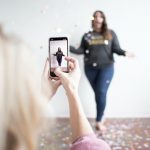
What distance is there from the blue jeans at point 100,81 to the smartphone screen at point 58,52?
8.07ft

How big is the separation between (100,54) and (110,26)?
0.40 m

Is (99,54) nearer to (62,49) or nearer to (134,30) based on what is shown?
(134,30)

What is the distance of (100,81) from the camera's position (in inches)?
149

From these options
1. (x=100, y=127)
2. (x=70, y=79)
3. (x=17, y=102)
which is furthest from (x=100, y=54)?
(x=17, y=102)

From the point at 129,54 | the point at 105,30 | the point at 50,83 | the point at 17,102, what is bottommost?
the point at 129,54

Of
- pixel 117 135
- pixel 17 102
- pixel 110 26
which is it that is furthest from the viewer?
pixel 110 26

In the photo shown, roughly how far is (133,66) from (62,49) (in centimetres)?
288

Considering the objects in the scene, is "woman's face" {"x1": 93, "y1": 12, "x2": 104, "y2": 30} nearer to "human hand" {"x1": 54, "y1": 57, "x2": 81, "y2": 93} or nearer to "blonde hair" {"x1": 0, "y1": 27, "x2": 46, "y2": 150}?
"human hand" {"x1": 54, "y1": 57, "x2": 81, "y2": 93}

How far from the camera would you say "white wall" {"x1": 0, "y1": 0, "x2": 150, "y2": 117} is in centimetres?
395

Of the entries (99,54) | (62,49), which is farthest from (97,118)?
(62,49)

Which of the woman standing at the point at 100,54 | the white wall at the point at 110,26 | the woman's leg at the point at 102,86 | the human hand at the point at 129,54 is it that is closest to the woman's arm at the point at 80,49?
the woman standing at the point at 100,54

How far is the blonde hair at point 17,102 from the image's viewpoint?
1.65 feet

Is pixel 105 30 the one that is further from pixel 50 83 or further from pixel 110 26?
pixel 50 83

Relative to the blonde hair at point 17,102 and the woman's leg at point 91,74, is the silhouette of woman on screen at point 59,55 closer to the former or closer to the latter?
the blonde hair at point 17,102
